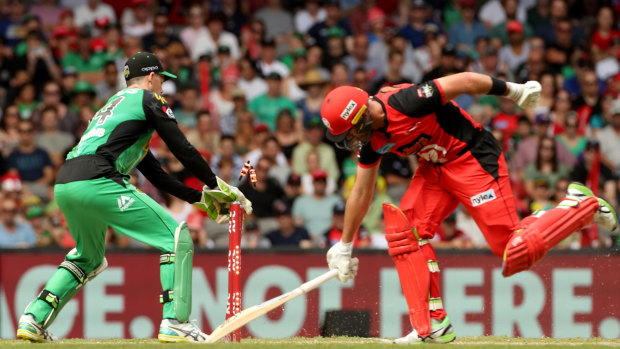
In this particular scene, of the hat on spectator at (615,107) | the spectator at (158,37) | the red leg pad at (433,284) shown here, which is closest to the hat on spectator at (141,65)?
the red leg pad at (433,284)

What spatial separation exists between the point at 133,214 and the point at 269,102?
727cm

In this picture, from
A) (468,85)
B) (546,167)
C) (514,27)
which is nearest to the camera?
(468,85)

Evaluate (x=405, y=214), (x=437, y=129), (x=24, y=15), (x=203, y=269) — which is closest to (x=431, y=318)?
(x=405, y=214)

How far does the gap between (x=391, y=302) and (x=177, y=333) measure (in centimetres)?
421

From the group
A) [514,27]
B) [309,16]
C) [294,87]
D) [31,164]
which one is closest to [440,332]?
[31,164]

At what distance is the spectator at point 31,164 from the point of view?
13.1 metres

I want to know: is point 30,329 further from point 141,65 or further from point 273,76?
point 273,76

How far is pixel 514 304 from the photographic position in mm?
11062

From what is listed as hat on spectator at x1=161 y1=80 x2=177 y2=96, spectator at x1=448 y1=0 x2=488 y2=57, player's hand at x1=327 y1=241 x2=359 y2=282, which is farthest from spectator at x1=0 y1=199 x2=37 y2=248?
spectator at x1=448 y1=0 x2=488 y2=57

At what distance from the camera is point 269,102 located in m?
14.5

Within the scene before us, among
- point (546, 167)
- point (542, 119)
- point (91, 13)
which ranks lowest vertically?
point (546, 167)

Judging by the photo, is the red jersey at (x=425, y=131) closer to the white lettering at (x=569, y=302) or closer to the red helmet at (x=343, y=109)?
the red helmet at (x=343, y=109)

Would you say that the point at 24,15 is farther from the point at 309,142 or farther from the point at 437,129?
the point at 437,129

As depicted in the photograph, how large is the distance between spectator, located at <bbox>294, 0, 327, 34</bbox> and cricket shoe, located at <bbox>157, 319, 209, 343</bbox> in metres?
9.66
